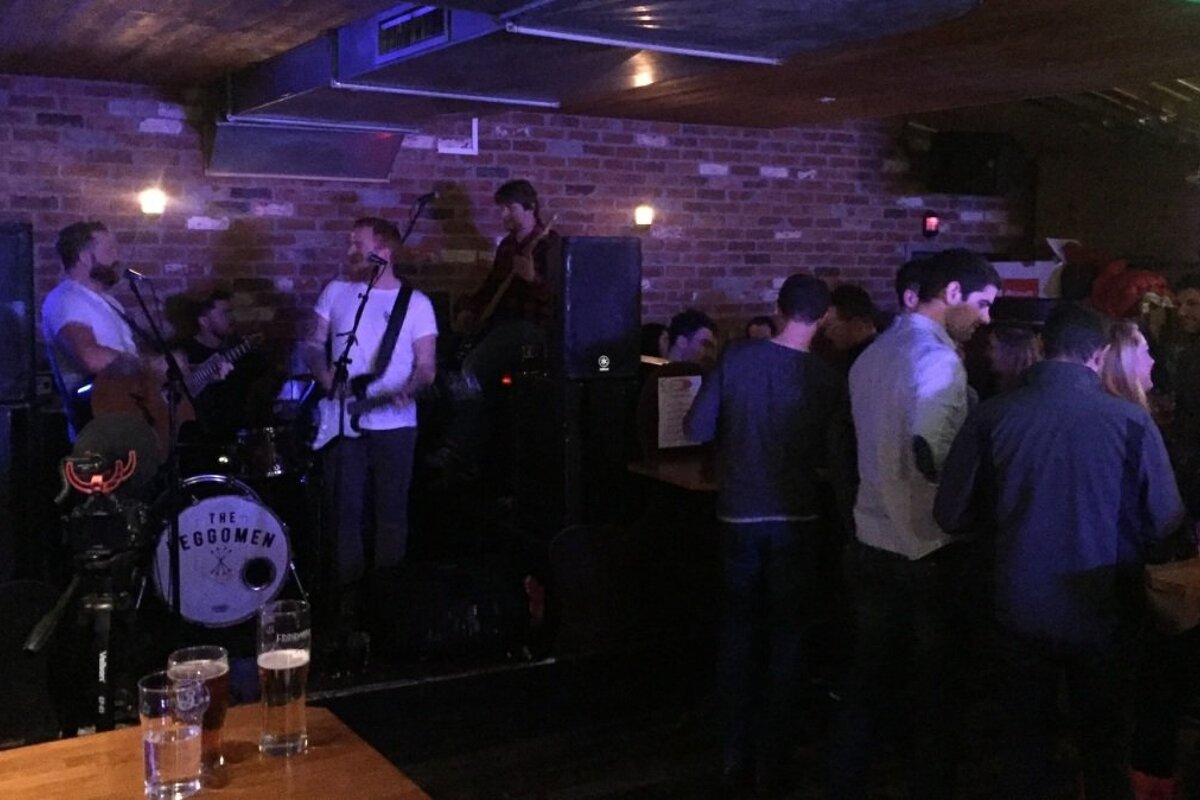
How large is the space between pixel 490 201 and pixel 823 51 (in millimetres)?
2840

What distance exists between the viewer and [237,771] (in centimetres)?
169

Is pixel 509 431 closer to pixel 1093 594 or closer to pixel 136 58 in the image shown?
pixel 136 58

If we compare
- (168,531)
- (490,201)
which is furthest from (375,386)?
(490,201)

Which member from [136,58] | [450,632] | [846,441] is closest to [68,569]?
[450,632]

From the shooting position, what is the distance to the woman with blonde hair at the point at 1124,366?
3.01 meters

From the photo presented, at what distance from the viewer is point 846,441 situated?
321cm

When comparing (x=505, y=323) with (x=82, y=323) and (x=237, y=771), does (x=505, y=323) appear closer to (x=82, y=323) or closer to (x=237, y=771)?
(x=82, y=323)

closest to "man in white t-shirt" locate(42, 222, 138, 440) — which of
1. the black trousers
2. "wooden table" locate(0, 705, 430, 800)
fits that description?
the black trousers

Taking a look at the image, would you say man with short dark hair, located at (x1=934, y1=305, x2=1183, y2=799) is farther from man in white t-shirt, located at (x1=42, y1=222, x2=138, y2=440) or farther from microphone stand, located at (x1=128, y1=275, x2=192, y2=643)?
man in white t-shirt, located at (x1=42, y1=222, x2=138, y2=440)

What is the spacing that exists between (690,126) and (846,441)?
162 inches

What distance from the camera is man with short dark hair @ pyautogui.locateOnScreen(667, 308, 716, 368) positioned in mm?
5023

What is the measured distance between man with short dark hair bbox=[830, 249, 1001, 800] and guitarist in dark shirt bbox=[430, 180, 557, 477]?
91.0 inches

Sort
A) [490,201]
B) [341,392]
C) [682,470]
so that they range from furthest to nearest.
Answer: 1. [490,201]
2. [341,392]
3. [682,470]

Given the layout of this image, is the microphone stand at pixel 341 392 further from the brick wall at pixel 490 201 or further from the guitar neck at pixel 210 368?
the brick wall at pixel 490 201
